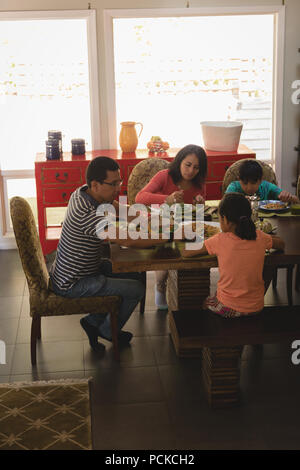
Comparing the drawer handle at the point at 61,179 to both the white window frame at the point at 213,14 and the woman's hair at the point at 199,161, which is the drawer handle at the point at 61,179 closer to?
the white window frame at the point at 213,14

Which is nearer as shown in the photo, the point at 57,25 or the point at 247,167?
the point at 247,167

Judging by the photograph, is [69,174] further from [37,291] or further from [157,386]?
[157,386]

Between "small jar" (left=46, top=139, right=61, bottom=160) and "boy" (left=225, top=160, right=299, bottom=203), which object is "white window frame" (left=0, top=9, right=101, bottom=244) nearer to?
"small jar" (left=46, top=139, right=61, bottom=160)

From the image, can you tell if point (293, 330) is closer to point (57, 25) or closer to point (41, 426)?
point (41, 426)

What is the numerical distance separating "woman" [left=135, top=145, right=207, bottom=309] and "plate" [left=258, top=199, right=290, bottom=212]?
36cm

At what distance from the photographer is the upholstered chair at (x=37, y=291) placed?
3207 mm

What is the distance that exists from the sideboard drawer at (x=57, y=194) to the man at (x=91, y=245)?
5.15 feet

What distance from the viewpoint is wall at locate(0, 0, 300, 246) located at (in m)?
5.06

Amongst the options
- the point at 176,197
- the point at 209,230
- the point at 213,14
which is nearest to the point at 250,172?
the point at 176,197

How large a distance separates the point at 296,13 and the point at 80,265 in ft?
10.5

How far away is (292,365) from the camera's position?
340cm

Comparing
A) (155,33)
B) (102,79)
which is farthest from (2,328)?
(155,33)

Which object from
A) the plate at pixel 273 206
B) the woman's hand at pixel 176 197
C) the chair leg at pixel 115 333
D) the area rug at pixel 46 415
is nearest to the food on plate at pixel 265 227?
the plate at pixel 273 206

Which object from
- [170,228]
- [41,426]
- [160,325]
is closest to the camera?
[41,426]
